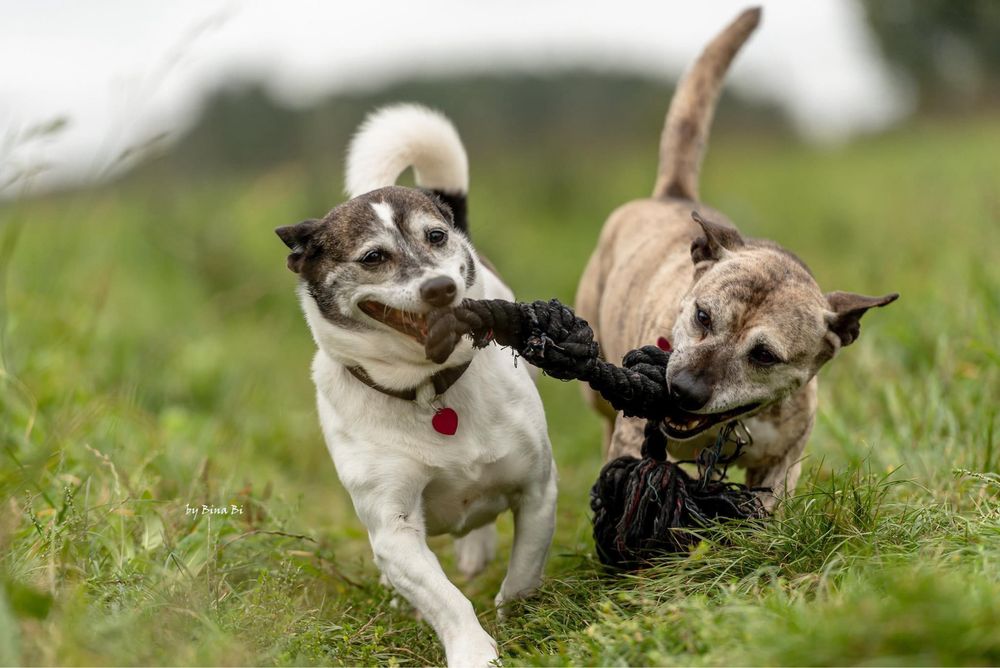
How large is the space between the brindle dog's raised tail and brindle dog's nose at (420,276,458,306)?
7.74 feet

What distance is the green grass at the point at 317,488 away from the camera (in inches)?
114

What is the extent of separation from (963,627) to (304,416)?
16.7ft

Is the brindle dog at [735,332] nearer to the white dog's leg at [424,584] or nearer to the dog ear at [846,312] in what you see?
the dog ear at [846,312]

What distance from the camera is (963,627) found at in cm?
241

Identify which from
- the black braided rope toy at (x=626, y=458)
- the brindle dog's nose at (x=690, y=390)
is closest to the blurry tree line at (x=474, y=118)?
the black braided rope toy at (x=626, y=458)

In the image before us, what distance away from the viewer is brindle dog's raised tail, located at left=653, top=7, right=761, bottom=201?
556cm

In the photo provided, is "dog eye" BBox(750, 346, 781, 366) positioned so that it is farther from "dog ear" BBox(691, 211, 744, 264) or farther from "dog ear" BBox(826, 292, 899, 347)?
"dog ear" BBox(691, 211, 744, 264)

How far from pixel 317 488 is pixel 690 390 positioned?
315 cm

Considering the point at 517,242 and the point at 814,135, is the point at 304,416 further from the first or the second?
the point at 814,135

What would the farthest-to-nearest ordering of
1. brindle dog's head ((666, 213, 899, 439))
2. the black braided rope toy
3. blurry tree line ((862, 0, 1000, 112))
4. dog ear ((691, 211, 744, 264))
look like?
1. blurry tree line ((862, 0, 1000, 112))
2. dog ear ((691, 211, 744, 264))
3. brindle dog's head ((666, 213, 899, 439))
4. the black braided rope toy

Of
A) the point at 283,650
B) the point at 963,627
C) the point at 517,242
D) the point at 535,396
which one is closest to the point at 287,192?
the point at 517,242

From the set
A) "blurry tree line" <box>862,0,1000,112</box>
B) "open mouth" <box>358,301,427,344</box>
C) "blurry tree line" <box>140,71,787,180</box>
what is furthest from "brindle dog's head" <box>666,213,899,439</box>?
"blurry tree line" <box>862,0,1000,112</box>

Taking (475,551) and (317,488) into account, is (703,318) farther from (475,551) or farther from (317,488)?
(317,488)

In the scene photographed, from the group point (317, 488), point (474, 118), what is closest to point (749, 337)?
point (317, 488)
